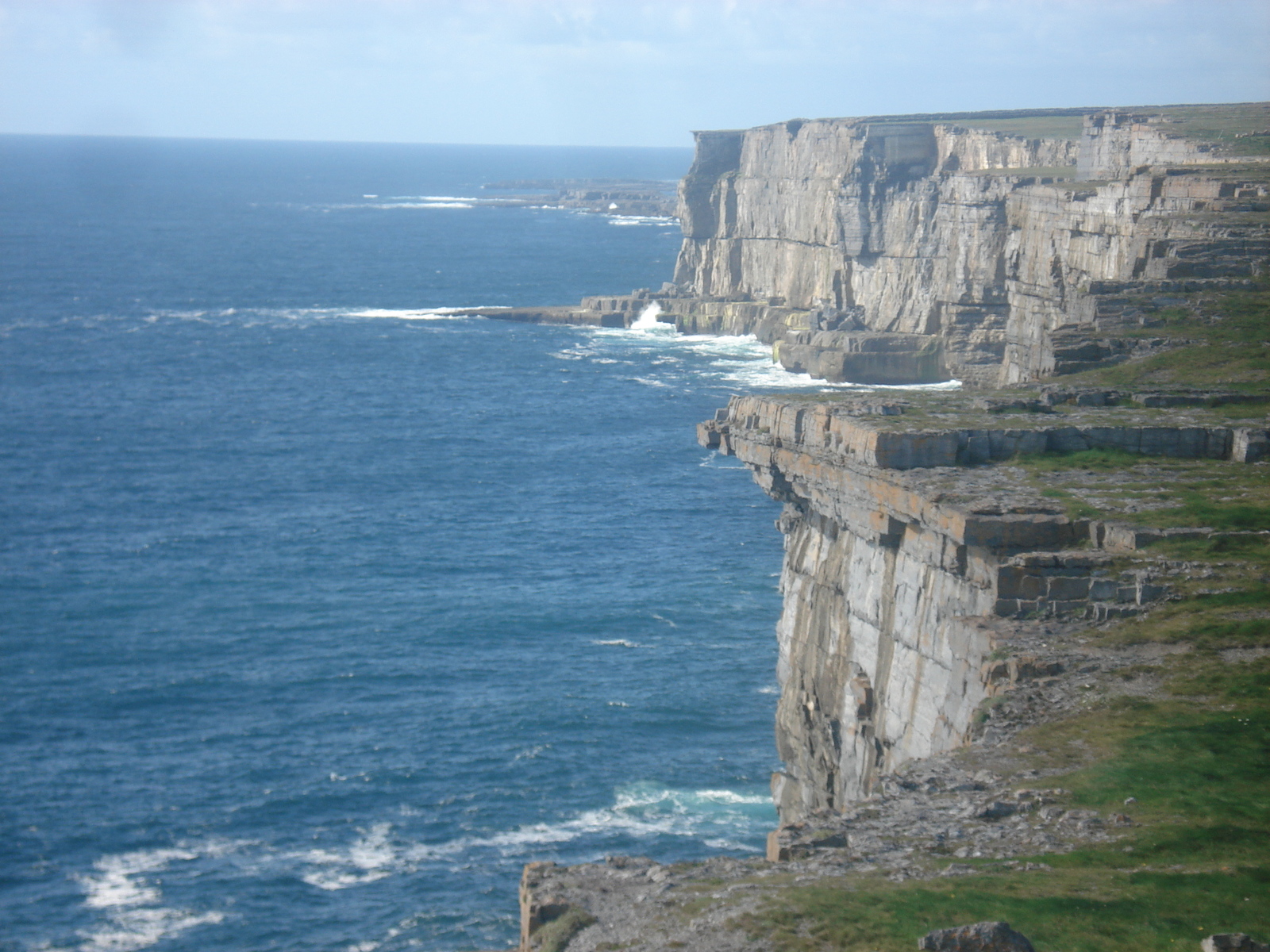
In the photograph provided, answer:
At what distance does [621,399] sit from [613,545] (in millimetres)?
42260

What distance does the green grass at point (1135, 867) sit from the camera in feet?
56.4

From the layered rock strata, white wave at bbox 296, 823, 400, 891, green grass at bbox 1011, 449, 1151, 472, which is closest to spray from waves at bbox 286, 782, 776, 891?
white wave at bbox 296, 823, 400, 891

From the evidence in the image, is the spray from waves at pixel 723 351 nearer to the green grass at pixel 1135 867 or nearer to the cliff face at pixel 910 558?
the cliff face at pixel 910 558

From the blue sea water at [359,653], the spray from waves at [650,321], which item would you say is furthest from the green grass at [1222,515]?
the spray from waves at [650,321]

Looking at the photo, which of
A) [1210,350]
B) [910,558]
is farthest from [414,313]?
[910,558]

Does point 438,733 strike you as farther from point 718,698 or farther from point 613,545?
point 613,545

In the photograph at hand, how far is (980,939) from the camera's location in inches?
612

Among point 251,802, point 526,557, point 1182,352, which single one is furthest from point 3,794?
point 1182,352

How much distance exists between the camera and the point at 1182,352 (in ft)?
139

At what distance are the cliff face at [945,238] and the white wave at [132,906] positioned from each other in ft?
102

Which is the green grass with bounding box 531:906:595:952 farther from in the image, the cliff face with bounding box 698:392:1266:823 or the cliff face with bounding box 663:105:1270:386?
the cliff face with bounding box 663:105:1270:386

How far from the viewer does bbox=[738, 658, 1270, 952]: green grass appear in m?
17.2

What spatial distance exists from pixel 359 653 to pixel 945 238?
255 ft

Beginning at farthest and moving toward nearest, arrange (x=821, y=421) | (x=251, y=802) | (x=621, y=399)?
(x=621, y=399)
(x=251, y=802)
(x=821, y=421)
